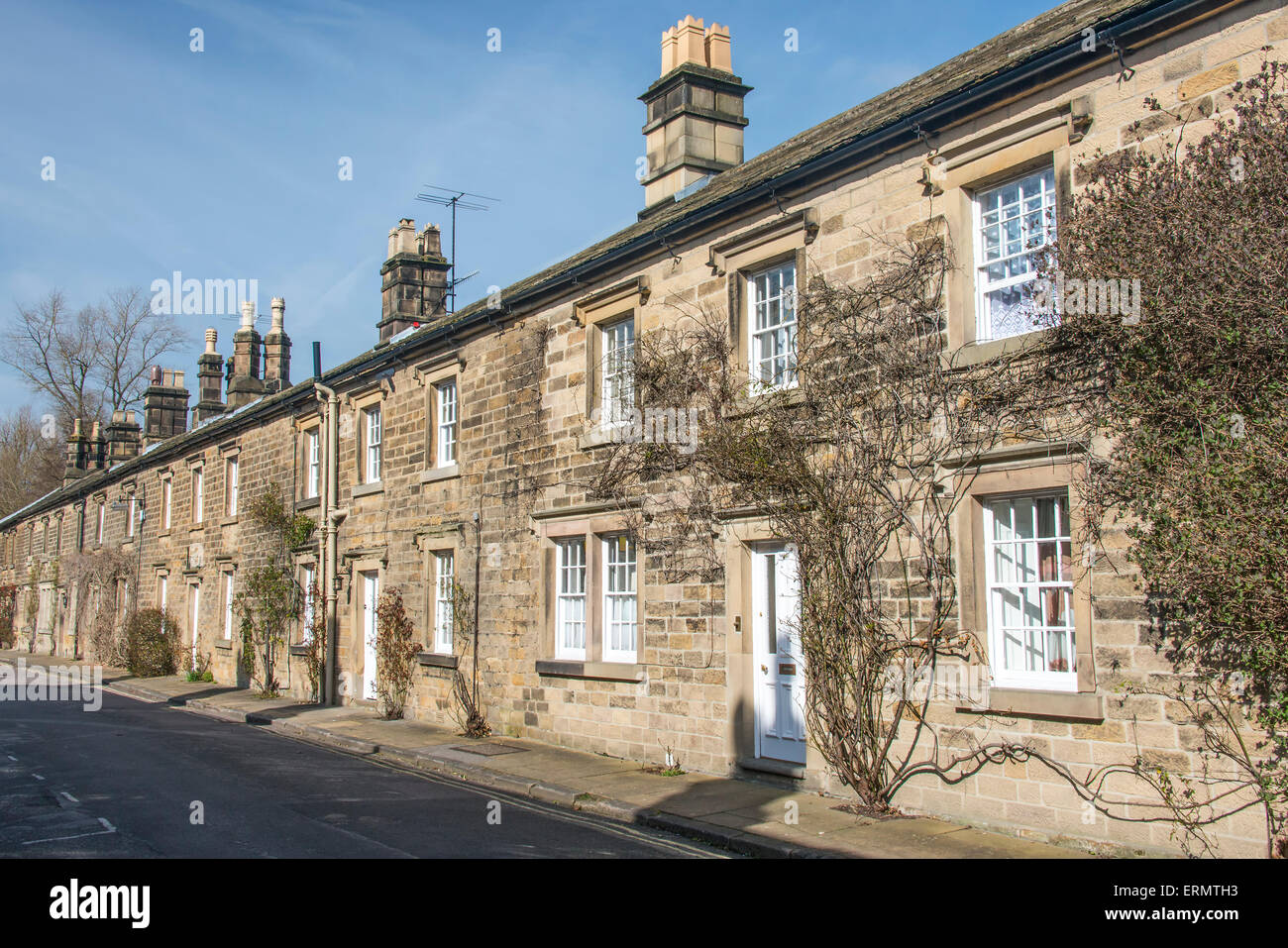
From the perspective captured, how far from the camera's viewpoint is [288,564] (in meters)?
22.6

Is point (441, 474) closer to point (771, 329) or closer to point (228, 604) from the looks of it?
point (771, 329)

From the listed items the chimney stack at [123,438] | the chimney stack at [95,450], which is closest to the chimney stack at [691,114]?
the chimney stack at [123,438]

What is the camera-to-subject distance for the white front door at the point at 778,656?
1082 cm

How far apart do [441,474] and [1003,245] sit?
411 inches

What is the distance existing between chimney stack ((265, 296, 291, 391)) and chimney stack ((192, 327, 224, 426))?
2.71 metres

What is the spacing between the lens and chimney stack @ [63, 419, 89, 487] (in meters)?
44.8

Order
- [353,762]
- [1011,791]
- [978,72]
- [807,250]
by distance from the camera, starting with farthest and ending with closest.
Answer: [353,762]
[807,250]
[978,72]
[1011,791]

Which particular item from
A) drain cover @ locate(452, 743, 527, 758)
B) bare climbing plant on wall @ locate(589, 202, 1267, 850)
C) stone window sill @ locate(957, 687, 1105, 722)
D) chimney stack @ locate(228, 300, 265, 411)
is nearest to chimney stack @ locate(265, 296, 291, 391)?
chimney stack @ locate(228, 300, 265, 411)

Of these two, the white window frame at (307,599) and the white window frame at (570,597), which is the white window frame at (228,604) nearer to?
the white window frame at (307,599)

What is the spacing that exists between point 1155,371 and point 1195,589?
5.22 ft

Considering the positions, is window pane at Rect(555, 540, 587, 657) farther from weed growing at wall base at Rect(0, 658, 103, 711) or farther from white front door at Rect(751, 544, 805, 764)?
weed growing at wall base at Rect(0, 658, 103, 711)

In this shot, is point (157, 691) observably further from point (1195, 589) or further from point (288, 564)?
point (1195, 589)

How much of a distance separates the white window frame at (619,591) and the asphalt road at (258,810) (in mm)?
2690
